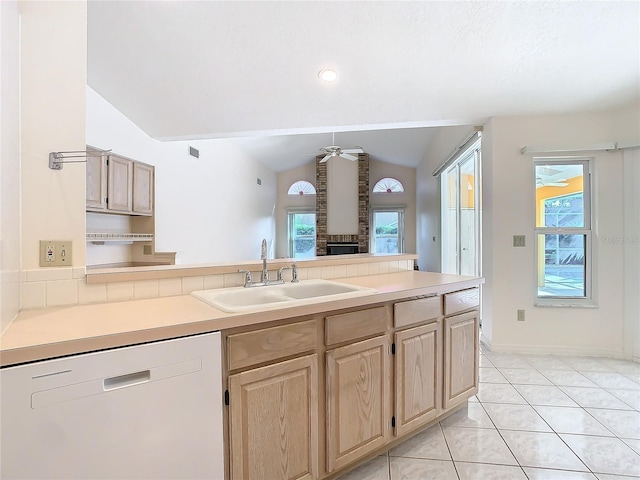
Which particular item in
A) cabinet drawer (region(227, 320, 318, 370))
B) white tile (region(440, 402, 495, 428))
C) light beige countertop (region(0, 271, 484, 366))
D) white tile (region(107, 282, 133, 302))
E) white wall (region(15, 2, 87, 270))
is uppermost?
white wall (region(15, 2, 87, 270))

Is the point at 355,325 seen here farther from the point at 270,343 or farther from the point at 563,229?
the point at 563,229

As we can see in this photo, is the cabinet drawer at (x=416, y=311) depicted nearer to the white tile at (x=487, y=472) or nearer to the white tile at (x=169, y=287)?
the white tile at (x=487, y=472)

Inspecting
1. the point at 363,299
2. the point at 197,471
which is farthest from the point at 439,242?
the point at 197,471

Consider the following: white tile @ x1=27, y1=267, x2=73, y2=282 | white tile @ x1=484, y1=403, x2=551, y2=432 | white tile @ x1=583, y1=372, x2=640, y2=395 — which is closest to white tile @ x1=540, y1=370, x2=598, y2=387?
white tile @ x1=583, y1=372, x2=640, y2=395

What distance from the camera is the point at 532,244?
3.02 metres

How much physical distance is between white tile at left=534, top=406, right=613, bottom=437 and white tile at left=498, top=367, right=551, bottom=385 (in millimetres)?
376

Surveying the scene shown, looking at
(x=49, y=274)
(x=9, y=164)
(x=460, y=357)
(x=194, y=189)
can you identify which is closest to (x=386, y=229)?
(x=194, y=189)

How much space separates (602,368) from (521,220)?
1459 millimetres

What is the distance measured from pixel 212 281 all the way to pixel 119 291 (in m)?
0.41

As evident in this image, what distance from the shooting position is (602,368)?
8.82 ft

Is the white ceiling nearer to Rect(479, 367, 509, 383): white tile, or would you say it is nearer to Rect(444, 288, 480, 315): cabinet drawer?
Rect(444, 288, 480, 315): cabinet drawer

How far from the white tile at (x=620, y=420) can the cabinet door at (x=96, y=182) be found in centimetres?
465

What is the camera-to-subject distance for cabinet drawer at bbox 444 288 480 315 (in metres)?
1.79

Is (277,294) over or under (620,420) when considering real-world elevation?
over
